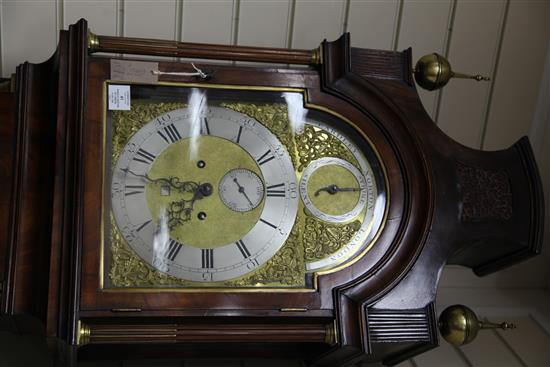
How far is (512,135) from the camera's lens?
5.78 feet

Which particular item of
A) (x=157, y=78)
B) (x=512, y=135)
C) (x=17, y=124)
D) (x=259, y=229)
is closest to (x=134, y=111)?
(x=157, y=78)

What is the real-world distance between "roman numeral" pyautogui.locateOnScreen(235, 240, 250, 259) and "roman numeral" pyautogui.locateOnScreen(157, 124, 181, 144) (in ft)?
0.69

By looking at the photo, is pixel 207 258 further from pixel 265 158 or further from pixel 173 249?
pixel 265 158

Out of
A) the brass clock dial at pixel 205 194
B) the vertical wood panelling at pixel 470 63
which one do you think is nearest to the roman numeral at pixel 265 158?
the brass clock dial at pixel 205 194

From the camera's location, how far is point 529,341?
62.9 inches

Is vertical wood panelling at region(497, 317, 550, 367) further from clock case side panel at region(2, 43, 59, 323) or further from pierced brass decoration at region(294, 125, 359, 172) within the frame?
clock case side panel at region(2, 43, 59, 323)

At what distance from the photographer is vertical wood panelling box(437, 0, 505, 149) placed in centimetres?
170

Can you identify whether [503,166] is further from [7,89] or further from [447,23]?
[7,89]

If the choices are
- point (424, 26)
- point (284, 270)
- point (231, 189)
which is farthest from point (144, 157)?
point (424, 26)

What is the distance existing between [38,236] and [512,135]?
3.92ft

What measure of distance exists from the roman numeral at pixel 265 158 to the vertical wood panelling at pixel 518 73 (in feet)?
2.47

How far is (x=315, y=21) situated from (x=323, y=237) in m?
0.63

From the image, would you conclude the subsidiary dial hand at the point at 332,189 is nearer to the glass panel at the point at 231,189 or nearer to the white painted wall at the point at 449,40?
the glass panel at the point at 231,189

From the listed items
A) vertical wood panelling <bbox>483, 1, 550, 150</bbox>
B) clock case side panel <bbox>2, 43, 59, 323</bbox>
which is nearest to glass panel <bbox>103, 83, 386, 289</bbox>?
clock case side panel <bbox>2, 43, 59, 323</bbox>
